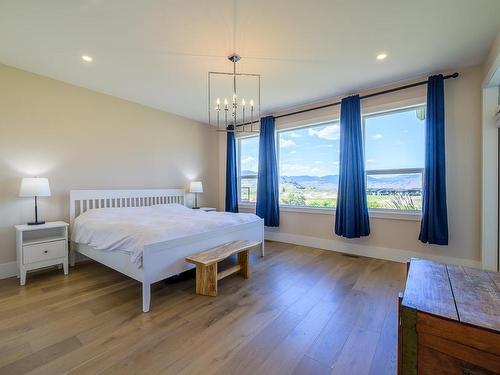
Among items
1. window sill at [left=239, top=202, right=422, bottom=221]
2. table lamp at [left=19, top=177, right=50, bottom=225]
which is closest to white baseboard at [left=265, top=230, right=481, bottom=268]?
window sill at [left=239, top=202, right=422, bottom=221]

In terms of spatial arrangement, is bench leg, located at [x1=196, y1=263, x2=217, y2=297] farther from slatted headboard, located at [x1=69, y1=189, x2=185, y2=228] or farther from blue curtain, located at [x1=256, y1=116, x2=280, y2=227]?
blue curtain, located at [x1=256, y1=116, x2=280, y2=227]

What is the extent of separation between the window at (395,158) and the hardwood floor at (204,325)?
46.8 inches

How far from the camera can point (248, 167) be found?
5.42m

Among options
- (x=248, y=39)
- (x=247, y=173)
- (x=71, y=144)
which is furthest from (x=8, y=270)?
(x=247, y=173)

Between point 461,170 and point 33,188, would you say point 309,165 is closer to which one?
point 461,170

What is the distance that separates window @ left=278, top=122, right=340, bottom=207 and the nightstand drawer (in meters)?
3.60

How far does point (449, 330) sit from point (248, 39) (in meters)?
2.70

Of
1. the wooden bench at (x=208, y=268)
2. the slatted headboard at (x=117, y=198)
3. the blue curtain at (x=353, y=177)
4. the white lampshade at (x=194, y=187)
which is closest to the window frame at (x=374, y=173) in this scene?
the blue curtain at (x=353, y=177)

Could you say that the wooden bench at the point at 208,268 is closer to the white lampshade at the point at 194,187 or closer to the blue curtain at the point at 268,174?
the blue curtain at the point at 268,174

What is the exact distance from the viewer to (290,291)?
8.16ft

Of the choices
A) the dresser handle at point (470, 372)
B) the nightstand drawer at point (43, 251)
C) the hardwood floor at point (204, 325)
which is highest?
the dresser handle at point (470, 372)

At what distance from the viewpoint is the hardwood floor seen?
147cm

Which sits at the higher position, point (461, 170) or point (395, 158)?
point (395, 158)

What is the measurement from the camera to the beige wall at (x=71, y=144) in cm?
291
